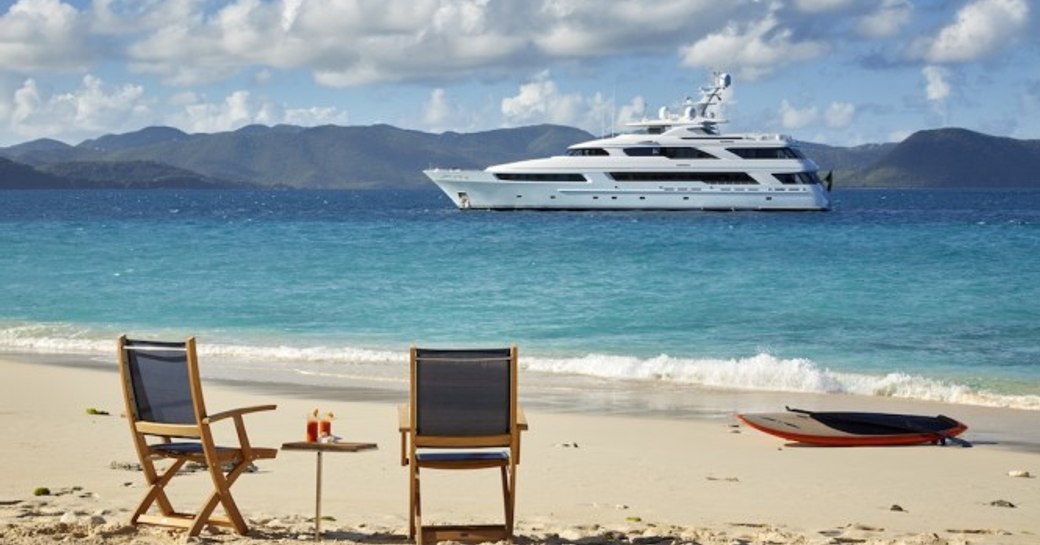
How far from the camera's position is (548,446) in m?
8.63

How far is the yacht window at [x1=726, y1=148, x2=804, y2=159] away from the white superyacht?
0.04 metres

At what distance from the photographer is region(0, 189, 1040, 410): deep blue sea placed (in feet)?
47.4

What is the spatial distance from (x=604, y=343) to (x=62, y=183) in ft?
551

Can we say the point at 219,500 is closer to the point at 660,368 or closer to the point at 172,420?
the point at 172,420

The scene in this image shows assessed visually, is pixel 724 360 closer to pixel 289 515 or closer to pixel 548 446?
pixel 548 446

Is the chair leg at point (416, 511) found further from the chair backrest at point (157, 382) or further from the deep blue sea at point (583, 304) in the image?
the deep blue sea at point (583, 304)

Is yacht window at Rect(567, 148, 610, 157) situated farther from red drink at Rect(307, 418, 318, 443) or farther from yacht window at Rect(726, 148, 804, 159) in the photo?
red drink at Rect(307, 418, 318, 443)

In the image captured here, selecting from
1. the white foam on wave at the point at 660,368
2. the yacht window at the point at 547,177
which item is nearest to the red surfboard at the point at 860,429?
the white foam on wave at the point at 660,368

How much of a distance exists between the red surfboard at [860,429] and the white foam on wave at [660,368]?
307 cm

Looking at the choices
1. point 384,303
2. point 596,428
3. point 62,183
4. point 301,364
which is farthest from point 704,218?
point 62,183

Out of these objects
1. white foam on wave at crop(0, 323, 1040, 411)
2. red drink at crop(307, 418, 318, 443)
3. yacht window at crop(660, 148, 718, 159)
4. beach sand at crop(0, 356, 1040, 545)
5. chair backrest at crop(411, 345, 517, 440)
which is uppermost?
yacht window at crop(660, 148, 718, 159)

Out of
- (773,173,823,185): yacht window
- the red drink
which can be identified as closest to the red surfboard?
the red drink

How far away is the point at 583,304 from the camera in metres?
21.8

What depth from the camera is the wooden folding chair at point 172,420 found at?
5.59 meters
